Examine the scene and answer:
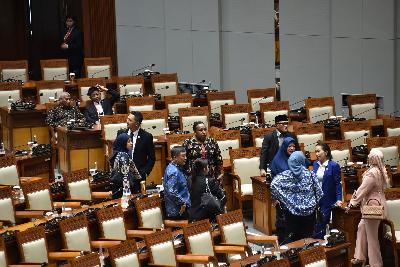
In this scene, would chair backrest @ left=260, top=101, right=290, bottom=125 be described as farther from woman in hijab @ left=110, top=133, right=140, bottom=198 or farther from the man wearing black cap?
woman in hijab @ left=110, top=133, right=140, bottom=198

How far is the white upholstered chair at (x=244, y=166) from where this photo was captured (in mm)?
11812

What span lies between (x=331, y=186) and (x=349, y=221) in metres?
0.40

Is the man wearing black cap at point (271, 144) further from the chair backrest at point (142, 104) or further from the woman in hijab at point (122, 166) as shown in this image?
the chair backrest at point (142, 104)

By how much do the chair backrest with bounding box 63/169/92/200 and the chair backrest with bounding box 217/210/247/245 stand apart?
2022 millimetres

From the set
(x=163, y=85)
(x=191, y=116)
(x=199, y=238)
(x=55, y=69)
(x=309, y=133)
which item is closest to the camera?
(x=199, y=238)

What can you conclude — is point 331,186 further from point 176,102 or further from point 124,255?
point 176,102

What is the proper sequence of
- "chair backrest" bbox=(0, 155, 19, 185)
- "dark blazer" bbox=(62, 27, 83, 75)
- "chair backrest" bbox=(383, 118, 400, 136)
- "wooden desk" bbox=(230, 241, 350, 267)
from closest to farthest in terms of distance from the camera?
"wooden desk" bbox=(230, 241, 350, 267) → "chair backrest" bbox=(0, 155, 19, 185) → "chair backrest" bbox=(383, 118, 400, 136) → "dark blazer" bbox=(62, 27, 83, 75)

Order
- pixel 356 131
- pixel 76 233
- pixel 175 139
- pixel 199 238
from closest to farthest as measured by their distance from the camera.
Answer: pixel 199 238 → pixel 76 233 → pixel 175 139 → pixel 356 131

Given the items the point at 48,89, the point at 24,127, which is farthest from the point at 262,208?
the point at 48,89

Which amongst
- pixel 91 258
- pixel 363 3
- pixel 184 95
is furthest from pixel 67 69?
pixel 91 258

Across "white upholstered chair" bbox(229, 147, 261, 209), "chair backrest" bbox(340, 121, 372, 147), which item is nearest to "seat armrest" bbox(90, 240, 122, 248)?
"white upholstered chair" bbox(229, 147, 261, 209)

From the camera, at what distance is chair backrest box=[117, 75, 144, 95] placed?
1543 cm

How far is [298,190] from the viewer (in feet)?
32.0

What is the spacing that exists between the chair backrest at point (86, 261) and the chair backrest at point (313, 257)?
1756mm
